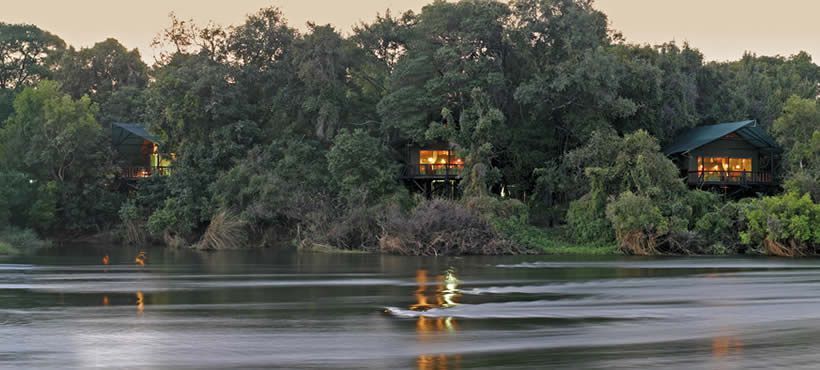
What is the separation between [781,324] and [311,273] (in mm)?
20568

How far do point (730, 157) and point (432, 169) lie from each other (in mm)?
19181

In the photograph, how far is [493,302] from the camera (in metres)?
28.0

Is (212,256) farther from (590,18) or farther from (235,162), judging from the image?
(590,18)

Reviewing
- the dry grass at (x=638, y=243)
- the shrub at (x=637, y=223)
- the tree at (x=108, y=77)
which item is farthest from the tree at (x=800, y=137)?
the tree at (x=108, y=77)

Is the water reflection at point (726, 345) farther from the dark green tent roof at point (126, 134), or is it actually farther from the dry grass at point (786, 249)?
the dark green tent roof at point (126, 134)

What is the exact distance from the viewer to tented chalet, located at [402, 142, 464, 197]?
222 ft

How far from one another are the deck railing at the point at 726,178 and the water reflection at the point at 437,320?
1268 inches

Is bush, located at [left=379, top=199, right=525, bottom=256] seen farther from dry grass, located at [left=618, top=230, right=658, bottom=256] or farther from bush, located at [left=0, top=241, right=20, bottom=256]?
bush, located at [left=0, top=241, right=20, bottom=256]

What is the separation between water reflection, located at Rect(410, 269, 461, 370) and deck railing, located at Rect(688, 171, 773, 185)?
32.2m

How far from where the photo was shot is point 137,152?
77812 millimetres

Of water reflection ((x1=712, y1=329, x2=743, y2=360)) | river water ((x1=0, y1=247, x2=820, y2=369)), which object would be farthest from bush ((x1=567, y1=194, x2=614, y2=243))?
water reflection ((x1=712, y1=329, x2=743, y2=360))

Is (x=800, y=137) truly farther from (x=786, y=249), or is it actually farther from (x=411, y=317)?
(x=411, y=317)

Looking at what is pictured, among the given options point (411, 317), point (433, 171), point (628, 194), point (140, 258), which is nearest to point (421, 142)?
point (433, 171)

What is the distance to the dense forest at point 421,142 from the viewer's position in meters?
55.9
